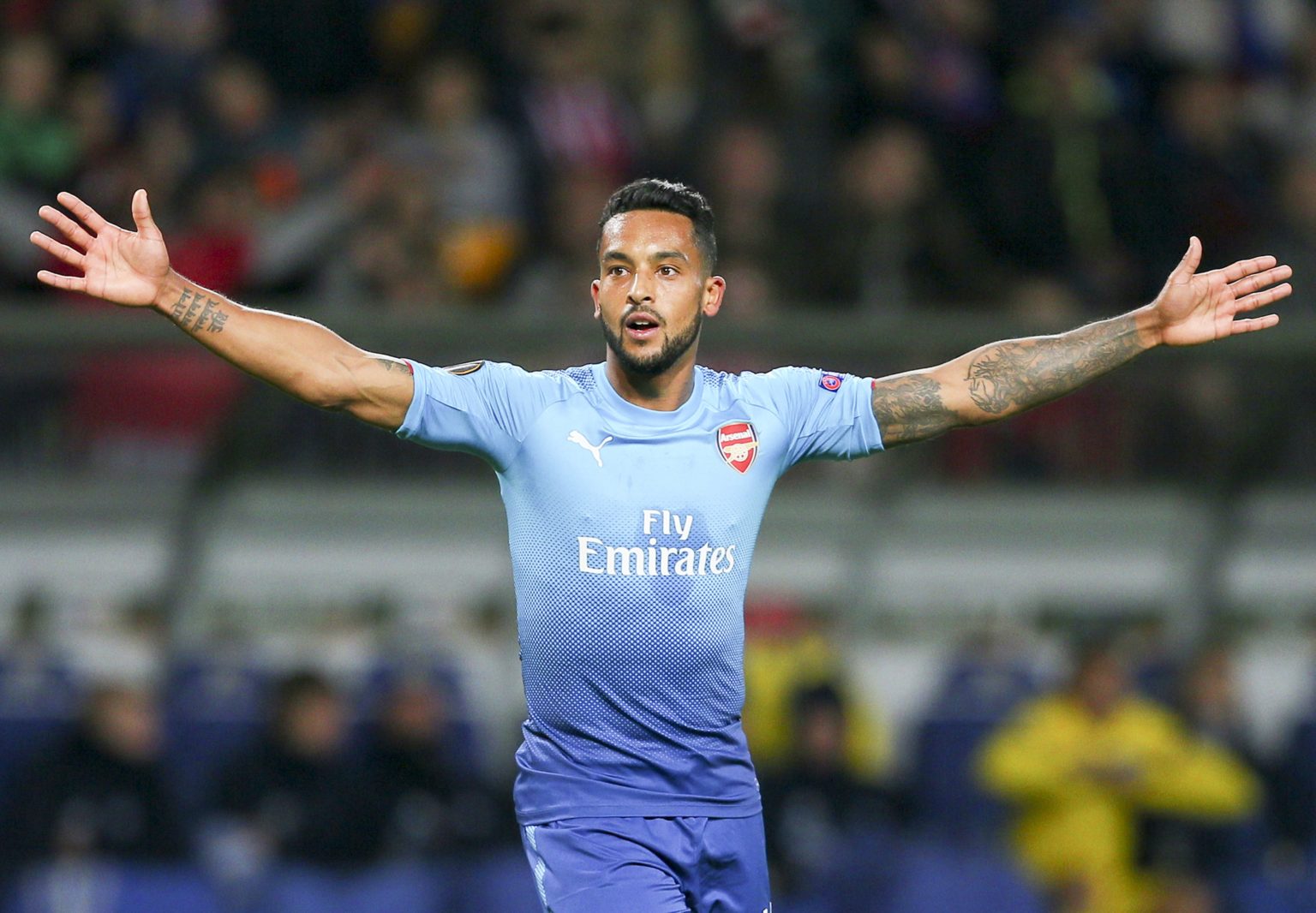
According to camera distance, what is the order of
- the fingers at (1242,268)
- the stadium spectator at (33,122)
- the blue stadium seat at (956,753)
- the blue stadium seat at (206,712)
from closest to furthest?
the fingers at (1242,268) → the blue stadium seat at (206,712) → the blue stadium seat at (956,753) → the stadium spectator at (33,122)

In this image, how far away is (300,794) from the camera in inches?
357

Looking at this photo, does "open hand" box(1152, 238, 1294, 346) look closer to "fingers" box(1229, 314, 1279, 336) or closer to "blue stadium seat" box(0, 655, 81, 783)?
"fingers" box(1229, 314, 1279, 336)

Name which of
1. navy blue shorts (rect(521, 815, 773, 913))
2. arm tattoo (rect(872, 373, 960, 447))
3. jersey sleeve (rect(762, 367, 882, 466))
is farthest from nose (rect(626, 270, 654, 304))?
navy blue shorts (rect(521, 815, 773, 913))

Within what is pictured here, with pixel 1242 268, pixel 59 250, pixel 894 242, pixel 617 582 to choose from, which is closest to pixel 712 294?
pixel 617 582

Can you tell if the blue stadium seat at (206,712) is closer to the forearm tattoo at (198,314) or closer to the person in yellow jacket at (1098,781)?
the person in yellow jacket at (1098,781)

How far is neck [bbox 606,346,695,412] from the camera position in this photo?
15.3 ft

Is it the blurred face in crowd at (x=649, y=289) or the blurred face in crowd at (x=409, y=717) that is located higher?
the blurred face in crowd at (x=649, y=289)

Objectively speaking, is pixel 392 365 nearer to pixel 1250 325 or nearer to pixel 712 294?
pixel 712 294

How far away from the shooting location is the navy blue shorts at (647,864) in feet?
14.3

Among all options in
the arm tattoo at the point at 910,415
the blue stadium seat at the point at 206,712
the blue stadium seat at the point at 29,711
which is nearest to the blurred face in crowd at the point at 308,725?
the blue stadium seat at the point at 206,712

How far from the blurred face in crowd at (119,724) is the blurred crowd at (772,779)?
0.01 meters

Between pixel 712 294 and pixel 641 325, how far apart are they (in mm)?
254

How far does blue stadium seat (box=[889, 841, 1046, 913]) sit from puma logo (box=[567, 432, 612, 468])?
504 centimetres

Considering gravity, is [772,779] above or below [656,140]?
below
